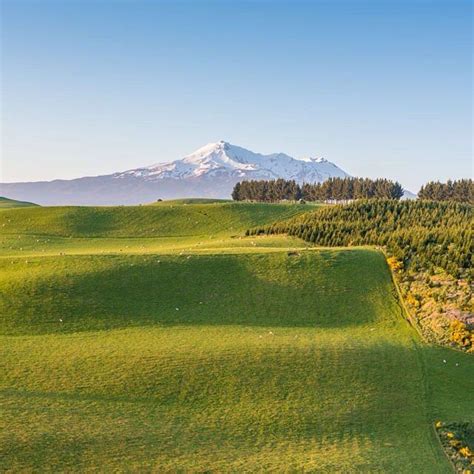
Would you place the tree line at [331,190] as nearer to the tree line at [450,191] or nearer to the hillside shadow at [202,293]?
the tree line at [450,191]

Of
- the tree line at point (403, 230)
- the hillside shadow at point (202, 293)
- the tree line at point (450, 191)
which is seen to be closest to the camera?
the hillside shadow at point (202, 293)

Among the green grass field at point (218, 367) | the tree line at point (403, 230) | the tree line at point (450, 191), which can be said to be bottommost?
the green grass field at point (218, 367)

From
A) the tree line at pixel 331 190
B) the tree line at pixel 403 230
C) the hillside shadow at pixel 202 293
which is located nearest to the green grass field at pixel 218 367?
the hillside shadow at pixel 202 293

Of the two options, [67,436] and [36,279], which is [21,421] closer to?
[67,436]

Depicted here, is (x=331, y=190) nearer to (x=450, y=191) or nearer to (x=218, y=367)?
(x=450, y=191)

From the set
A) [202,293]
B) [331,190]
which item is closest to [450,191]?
[331,190]

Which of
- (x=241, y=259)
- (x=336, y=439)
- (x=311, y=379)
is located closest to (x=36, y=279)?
(x=241, y=259)

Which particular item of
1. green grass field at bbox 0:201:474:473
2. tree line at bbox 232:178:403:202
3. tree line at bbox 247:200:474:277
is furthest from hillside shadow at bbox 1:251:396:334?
tree line at bbox 232:178:403:202
